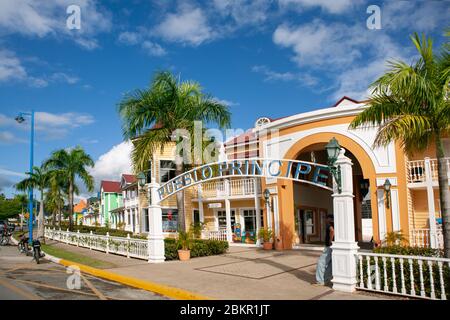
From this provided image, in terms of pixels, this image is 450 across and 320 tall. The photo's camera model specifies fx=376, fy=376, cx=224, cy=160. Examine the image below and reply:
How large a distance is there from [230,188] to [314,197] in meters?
5.13

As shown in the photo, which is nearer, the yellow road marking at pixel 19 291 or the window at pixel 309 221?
the yellow road marking at pixel 19 291

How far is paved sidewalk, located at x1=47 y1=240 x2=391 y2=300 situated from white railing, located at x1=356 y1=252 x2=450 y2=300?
0.33 metres

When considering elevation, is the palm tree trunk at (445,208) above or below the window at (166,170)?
below

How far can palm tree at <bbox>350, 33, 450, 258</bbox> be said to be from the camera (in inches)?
325

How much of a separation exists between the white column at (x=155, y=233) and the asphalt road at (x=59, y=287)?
2.87 meters

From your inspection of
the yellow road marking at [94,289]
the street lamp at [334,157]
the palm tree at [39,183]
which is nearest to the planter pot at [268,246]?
the yellow road marking at [94,289]

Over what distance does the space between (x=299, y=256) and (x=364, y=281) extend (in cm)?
688

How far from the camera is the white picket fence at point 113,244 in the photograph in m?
15.6

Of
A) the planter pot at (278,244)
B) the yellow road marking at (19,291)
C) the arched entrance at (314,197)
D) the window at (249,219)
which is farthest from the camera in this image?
the window at (249,219)

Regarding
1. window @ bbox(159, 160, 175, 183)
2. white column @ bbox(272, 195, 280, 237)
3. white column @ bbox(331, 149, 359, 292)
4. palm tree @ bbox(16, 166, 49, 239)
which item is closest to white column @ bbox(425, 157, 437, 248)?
white column @ bbox(272, 195, 280, 237)

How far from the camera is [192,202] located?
26.7m

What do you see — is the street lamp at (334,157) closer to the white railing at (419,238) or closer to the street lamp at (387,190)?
the street lamp at (387,190)
